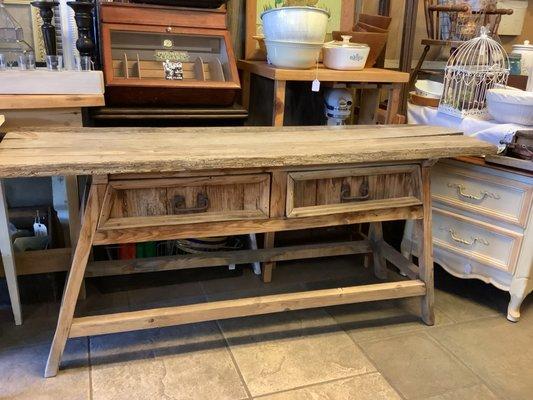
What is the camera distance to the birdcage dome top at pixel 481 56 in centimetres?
213

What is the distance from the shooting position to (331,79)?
2061 mm

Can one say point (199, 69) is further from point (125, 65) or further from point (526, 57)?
point (526, 57)

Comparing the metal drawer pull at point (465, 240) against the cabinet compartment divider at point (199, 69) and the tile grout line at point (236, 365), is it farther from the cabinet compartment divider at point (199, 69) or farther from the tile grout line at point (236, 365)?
the cabinet compartment divider at point (199, 69)

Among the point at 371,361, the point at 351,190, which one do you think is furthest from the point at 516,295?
the point at 351,190

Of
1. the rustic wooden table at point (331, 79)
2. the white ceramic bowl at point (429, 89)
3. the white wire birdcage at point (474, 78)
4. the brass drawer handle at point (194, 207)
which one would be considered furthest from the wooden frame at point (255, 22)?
the brass drawer handle at point (194, 207)

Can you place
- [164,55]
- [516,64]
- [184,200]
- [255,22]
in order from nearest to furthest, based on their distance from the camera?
1. [184,200]
2. [164,55]
3. [255,22]
4. [516,64]

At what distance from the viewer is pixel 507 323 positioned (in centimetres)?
199

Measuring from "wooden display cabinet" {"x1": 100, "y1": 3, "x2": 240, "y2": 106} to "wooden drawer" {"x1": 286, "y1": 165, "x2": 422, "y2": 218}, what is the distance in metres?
0.61

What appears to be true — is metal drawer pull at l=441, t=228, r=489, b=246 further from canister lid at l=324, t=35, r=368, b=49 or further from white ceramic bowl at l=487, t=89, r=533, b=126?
canister lid at l=324, t=35, r=368, b=49

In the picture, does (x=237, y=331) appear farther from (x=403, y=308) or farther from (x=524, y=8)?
(x=524, y=8)

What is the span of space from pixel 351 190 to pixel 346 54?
0.71m

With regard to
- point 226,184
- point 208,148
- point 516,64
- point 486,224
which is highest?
point 516,64

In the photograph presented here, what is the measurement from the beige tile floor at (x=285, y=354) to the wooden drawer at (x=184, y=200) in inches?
20.8

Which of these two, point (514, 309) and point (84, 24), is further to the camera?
point (514, 309)
